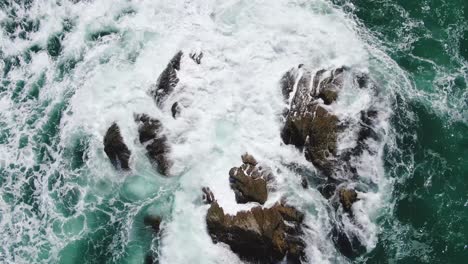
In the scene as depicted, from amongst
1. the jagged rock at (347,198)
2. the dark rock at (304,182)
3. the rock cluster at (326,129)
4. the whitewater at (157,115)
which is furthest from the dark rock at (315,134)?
the jagged rock at (347,198)

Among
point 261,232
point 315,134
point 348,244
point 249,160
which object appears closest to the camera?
point 261,232

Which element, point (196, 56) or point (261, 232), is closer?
point (261, 232)

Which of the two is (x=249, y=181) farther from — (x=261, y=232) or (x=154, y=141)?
(x=154, y=141)

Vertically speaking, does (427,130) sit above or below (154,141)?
above

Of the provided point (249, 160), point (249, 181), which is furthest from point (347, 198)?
point (249, 160)

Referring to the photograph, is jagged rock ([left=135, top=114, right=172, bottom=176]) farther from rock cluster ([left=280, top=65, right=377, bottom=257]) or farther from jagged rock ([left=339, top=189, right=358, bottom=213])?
jagged rock ([left=339, top=189, right=358, bottom=213])

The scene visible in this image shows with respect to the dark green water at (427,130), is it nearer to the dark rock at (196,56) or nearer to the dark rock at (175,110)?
the dark rock at (196,56)

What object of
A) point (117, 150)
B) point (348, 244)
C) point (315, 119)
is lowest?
point (348, 244)

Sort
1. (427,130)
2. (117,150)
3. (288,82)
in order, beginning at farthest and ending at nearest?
(288,82) → (427,130) → (117,150)
